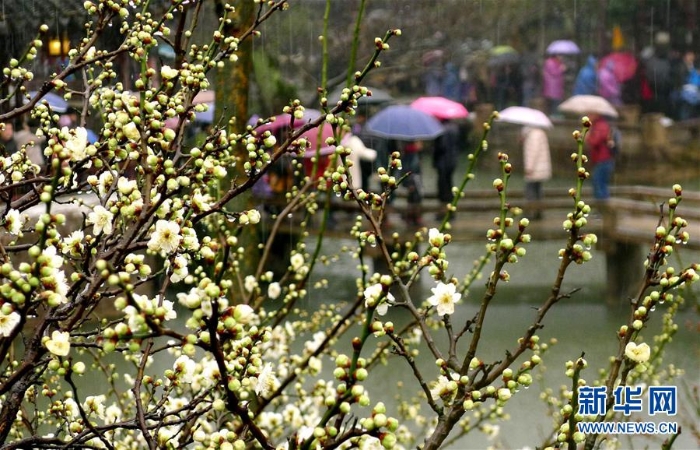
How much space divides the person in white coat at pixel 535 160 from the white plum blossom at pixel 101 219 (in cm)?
376

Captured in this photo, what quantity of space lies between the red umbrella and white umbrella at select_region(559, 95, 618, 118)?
16 centimetres

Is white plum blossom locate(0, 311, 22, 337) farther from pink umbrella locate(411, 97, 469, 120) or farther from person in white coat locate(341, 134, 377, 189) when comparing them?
pink umbrella locate(411, 97, 469, 120)

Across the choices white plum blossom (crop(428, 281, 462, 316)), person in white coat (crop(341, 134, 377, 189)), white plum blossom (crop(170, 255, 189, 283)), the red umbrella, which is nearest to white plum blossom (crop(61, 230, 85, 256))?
white plum blossom (crop(170, 255, 189, 283))

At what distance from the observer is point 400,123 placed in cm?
466

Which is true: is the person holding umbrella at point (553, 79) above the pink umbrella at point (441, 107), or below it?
above

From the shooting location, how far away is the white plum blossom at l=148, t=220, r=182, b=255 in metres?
0.92

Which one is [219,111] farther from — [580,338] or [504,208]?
[580,338]

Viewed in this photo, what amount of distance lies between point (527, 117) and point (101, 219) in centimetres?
397

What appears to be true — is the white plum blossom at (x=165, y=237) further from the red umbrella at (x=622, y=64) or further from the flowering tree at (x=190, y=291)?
the red umbrella at (x=622, y=64)

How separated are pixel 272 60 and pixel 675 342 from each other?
2.52m

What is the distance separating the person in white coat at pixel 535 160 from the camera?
463 cm

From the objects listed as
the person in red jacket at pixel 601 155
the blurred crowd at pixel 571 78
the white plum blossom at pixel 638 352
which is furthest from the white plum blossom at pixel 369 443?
the person in red jacket at pixel 601 155

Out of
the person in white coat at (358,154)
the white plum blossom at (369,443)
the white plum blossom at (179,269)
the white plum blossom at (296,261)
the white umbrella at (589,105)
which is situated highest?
the white umbrella at (589,105)

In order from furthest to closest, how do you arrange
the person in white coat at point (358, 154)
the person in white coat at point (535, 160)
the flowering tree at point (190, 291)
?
the person in white coat at point (535, 160), the person in white coat at point (358, 154), the flowering tree at point (190, 291)
